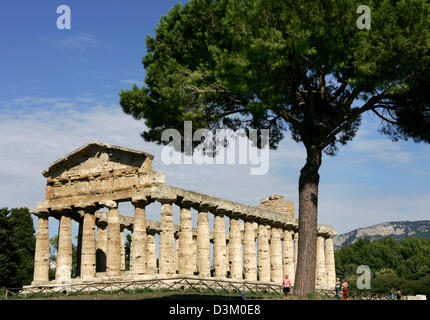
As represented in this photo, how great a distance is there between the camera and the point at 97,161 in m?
33.1

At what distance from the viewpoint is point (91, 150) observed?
33.3 meters

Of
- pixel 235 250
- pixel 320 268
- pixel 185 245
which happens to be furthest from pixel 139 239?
pixel 320 268

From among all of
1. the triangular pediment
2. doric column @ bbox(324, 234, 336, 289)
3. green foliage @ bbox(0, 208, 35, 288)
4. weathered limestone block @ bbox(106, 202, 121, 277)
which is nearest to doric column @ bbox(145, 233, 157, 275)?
weathered limestone block @ bbox(106, 202, 121, 277)

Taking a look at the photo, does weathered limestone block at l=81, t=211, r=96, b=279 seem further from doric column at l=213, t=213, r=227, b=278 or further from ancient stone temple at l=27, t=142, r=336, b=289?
doric column at l=213, t=213, r=227, b=278

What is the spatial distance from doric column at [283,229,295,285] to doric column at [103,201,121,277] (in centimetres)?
1441

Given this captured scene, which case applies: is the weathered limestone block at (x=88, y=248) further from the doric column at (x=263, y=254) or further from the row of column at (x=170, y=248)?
the doric column at (x=263, y=254)

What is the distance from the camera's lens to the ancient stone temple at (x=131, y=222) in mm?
30281

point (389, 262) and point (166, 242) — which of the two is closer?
point (166, 242)

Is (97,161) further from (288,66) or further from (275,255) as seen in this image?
Answer: (288,66)

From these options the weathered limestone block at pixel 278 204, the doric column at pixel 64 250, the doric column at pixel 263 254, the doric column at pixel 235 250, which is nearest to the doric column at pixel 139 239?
the doric column at pixel 64 250

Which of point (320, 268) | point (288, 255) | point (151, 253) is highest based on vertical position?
point (151, 253)

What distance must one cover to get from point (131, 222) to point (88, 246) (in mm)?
5890

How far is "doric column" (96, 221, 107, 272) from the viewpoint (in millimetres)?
36875

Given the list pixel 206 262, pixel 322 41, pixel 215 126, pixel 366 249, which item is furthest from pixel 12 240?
pixel 366 249
